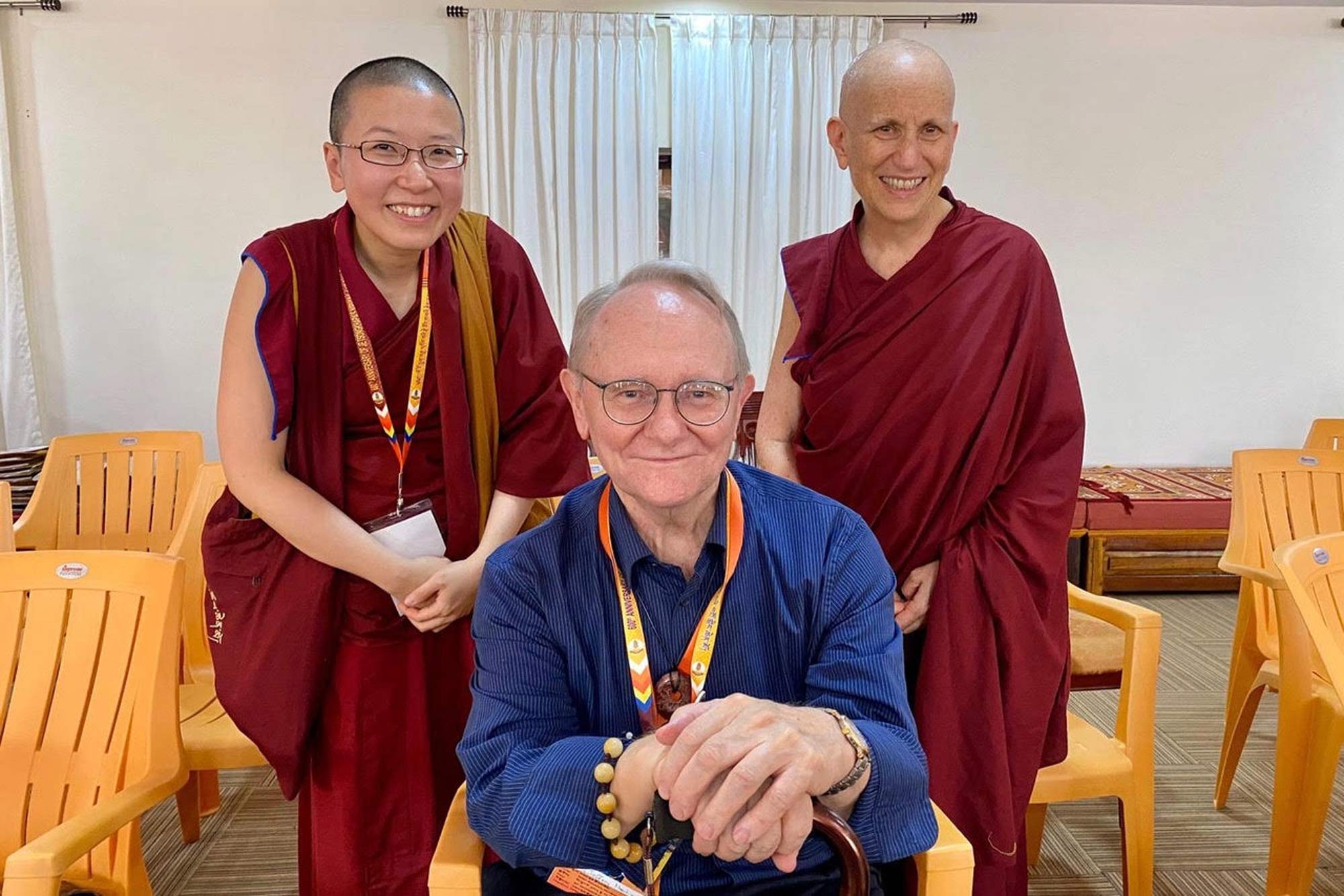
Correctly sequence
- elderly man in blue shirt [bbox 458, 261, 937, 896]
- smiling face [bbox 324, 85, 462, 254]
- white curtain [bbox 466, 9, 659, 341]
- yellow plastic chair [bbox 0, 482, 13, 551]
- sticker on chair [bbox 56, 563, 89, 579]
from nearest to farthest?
elderly man in blue shirt [bbox 458, 261, 937, 896], smiling face [bbox 324, 85, 462, 254], sticker on chair [bbox 56, 563, 89, 579], yellow plastic chair [bbox 0, 482, 13, 551], white curtain [bbox 466, 9, 659, 341]

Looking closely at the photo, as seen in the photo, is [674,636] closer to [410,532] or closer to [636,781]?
[636,781]

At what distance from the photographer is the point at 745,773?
89cm

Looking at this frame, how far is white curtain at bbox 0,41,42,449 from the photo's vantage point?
4395 millimetres

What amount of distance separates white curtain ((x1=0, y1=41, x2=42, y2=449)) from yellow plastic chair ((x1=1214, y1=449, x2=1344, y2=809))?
487cm

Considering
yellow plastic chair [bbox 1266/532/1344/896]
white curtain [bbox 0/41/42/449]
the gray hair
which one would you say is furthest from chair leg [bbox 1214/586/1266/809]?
white curtain [bbox 0/41/42/449]

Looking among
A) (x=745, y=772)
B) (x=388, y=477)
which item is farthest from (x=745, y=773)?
(x=388, y=477)

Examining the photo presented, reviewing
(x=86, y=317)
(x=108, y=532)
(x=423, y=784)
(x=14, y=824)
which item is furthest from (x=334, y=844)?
(x=86, y=317)

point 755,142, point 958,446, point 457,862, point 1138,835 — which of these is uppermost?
point 755,142

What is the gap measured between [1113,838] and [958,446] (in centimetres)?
143

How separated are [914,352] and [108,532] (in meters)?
2.57

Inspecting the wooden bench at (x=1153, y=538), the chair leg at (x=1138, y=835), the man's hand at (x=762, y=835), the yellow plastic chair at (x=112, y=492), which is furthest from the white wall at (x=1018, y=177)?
the man's hand at (x=762, y=835)

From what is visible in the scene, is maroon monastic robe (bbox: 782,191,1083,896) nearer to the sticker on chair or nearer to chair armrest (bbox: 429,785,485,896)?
chair armrest (bbox: 429,785,485,896)

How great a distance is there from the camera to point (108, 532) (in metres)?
2.94

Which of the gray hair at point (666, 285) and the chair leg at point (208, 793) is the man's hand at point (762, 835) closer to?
the gray hair at point (666, 285)
